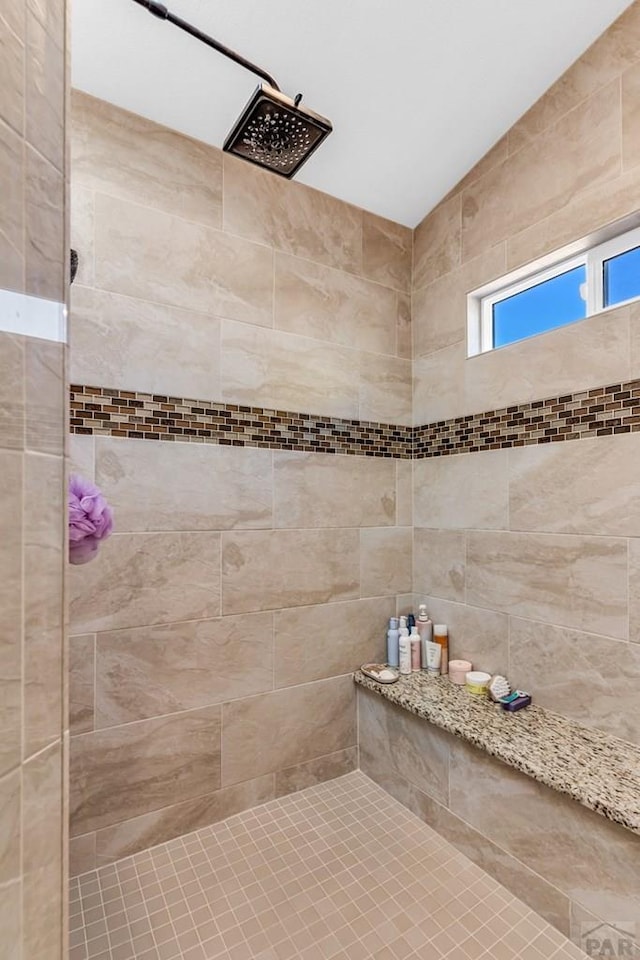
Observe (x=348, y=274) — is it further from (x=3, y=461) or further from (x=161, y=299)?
(x=3, y=461)

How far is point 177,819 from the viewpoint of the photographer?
5.65ft

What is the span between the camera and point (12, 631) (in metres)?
0.54

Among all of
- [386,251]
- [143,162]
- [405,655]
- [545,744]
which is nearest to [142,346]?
[143,162]

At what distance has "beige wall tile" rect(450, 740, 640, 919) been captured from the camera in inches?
49.2

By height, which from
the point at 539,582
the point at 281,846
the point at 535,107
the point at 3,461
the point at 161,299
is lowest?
the point at 281,846

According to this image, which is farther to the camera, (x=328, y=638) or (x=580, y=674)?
(x=328, y=638)

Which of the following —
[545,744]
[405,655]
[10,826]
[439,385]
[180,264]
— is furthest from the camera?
[439,385]

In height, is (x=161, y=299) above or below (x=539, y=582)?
above

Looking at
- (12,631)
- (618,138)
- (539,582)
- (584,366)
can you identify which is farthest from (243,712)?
(618,138)

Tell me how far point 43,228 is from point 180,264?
1302 mm

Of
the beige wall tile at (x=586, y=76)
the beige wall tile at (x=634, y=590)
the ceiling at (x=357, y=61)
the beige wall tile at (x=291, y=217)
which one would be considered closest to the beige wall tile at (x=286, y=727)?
the beige wall tile at (x=634, y=590)

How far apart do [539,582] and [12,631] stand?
1.71 metres

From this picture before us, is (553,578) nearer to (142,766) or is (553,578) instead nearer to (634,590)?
(634,590)

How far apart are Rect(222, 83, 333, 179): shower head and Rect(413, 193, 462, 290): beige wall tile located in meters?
0.90
